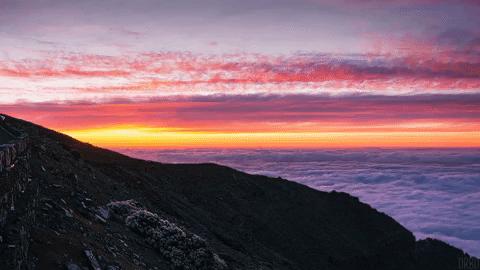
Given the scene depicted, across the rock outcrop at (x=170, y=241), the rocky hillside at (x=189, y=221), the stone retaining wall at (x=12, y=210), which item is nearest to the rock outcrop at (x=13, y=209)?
the stone retaining wall at (x=12, y=210)

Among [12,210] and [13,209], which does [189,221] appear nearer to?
[13,209]

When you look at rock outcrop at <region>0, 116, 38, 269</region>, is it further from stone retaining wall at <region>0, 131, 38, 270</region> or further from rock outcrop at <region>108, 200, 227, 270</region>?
rock outcrop at <region>108, 200, 227, 270</region>

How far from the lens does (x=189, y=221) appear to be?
45719 mm

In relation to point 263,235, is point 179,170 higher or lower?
higher

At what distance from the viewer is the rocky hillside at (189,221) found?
20220 mm

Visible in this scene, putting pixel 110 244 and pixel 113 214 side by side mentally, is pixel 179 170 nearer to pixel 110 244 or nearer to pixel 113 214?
pixel 113 214

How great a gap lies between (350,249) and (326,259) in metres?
9.30

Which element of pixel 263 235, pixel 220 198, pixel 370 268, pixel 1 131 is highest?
pixel 1 131

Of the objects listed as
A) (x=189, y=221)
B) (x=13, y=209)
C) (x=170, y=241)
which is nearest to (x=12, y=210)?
(x=13, y=209)

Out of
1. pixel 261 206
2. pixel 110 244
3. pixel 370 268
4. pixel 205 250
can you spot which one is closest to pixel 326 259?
pixel 370 268

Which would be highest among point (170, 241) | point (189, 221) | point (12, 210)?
point (12, 210)

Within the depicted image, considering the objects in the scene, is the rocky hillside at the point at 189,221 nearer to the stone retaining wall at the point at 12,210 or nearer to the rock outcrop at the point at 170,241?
the rock outcrop at the point at 170,241

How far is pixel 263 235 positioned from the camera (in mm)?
62562

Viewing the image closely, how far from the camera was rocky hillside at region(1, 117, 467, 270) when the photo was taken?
66.3 ft
